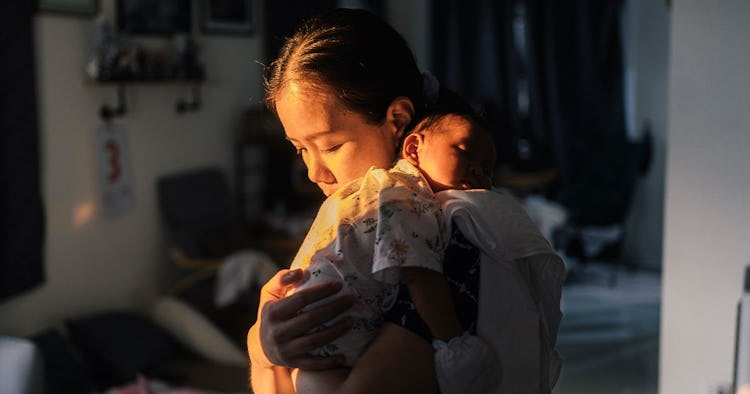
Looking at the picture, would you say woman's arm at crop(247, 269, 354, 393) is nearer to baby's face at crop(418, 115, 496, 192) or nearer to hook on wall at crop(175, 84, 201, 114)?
baby's face at crop(418, 115, 496, 192)

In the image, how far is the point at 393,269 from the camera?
95 cm

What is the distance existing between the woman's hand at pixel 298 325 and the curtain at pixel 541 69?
19.9 feet

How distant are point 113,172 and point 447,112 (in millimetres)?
3503

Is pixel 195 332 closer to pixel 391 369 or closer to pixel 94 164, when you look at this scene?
pixel 94 164

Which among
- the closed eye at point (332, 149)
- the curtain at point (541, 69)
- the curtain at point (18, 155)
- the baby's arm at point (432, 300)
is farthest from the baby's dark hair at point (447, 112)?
the curtain at point (541, 69)

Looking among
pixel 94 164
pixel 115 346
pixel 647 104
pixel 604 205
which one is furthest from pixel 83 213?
pixel 647 104

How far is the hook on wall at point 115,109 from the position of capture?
423cm

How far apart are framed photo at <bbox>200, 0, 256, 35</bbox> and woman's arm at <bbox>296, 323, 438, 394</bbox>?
431 cm

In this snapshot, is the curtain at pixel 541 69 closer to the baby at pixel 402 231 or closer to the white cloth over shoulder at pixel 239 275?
the white cloth over shoulder at pixel 239 275

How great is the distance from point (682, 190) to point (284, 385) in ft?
6.60

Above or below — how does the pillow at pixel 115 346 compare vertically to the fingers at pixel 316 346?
below

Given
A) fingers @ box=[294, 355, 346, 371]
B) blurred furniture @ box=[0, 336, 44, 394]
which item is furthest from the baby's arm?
blurred furniture @ box=[0, 336, 44, 394]

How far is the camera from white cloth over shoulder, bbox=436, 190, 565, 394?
0.99 meters

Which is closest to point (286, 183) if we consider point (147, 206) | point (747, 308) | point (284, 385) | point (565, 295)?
point (147, 206)
